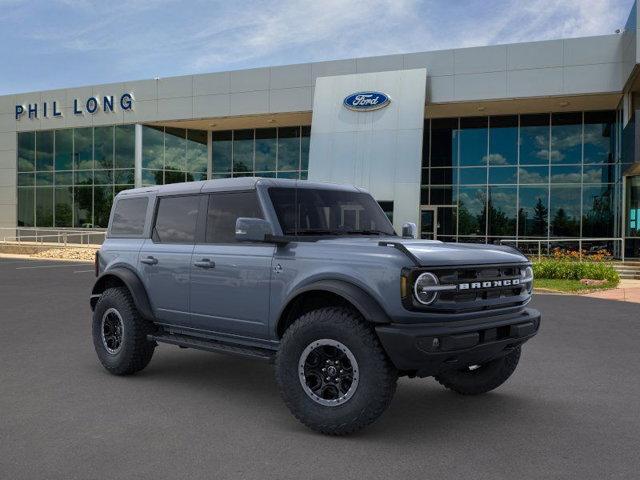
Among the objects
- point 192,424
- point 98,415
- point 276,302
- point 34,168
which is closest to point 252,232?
point 276,302

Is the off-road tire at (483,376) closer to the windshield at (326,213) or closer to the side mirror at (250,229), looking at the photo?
the windshield at (326,213)

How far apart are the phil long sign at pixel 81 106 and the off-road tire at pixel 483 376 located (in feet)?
105

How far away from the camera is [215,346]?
19.2 feet

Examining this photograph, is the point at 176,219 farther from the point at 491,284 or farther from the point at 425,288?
the point at 491,284

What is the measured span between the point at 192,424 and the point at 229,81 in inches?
1117

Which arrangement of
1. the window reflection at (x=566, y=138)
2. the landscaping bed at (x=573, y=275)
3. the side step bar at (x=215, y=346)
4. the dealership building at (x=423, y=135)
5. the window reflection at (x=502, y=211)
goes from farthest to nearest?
the window reflection at (x=502, y=211), the window reflection at (x=566, y=138), the dealership building at (x=423, y=135), the landscaping bed at (x=573, y=275), the side step bar at (x=215, y=346)

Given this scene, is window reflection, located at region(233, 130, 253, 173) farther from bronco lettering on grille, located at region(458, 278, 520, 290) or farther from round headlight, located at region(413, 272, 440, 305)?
round headlight, located at region(413, 272, 440, 305)

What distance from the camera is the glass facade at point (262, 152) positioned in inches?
1339

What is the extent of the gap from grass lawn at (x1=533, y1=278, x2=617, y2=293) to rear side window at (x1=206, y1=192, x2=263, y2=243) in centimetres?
1295

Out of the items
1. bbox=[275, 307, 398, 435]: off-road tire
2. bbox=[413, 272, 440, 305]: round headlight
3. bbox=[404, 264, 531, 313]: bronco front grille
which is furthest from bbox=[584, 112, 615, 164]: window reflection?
bbox=[275, 307, 398, 435]: off-road tire

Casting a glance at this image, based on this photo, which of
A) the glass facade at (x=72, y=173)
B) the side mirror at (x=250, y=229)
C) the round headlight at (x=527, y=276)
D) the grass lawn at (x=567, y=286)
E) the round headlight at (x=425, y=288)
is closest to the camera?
the round headlight at (x=425, y=288)

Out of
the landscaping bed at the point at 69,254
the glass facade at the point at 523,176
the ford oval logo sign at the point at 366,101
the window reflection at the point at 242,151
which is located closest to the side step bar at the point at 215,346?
the ford oval logo sign at the point at 366,101

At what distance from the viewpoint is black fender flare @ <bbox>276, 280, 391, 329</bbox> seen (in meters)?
4.65

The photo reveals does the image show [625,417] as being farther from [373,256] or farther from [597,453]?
[373,256]
